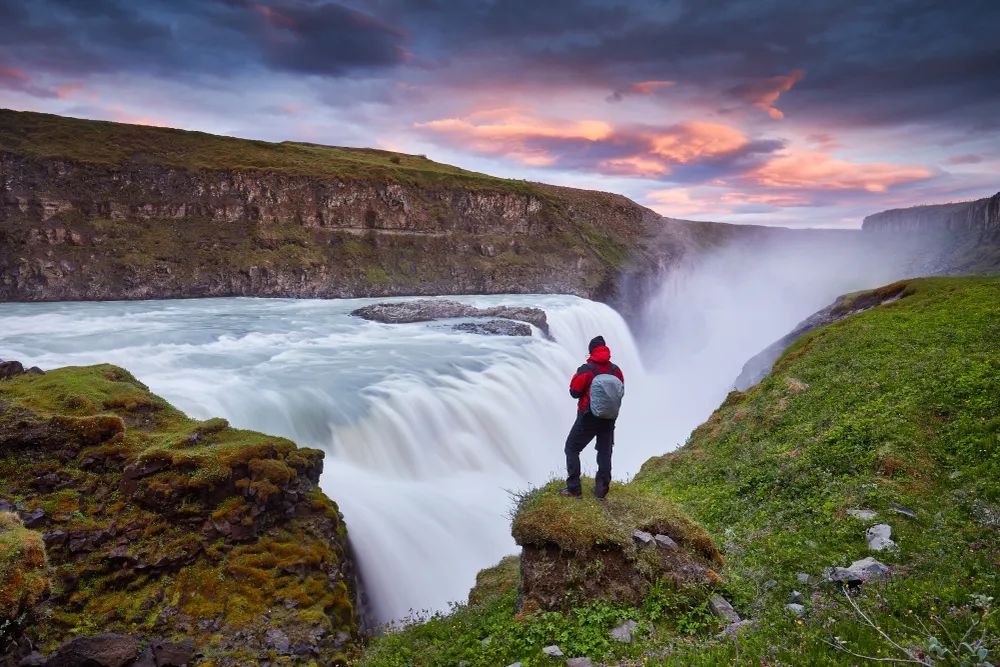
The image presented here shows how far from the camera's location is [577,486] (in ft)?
28.1

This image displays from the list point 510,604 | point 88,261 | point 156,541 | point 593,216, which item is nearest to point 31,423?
point 156,541

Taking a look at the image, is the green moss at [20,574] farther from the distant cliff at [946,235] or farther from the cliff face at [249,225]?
the distant cliff at [946,235]

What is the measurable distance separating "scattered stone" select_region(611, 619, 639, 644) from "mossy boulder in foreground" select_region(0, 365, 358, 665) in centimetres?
468

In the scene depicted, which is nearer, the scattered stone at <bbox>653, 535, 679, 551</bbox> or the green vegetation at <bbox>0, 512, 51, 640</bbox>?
the green vegetation at <bbox>0, 512, 51, 640</bbox>

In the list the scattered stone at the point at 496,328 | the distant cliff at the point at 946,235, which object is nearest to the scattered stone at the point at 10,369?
the scattered stone at the point at 496,328

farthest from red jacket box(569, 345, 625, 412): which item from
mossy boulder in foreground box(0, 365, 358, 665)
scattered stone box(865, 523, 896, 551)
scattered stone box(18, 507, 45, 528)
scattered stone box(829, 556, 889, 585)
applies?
scattered stone box(18, 507, 45, 528)

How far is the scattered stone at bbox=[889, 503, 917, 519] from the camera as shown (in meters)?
7.94

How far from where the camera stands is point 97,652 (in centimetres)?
725

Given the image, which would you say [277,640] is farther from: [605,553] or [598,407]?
[598,407]

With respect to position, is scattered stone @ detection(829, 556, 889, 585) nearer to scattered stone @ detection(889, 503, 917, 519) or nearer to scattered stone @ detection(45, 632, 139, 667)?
scattered stone @ detection(889, 503, 917, 519)

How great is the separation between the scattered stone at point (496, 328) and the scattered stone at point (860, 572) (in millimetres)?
33196

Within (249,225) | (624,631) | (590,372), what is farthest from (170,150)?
(624,631)

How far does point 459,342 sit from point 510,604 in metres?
28.1

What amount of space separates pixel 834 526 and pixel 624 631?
4.08 m
